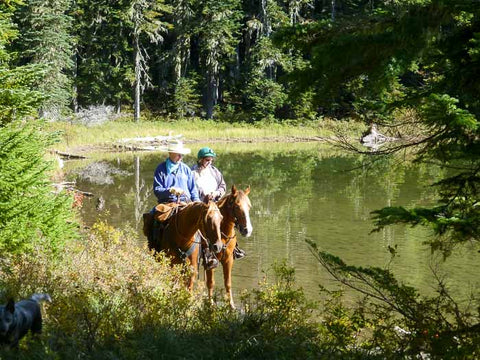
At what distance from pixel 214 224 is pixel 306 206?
10879 mm

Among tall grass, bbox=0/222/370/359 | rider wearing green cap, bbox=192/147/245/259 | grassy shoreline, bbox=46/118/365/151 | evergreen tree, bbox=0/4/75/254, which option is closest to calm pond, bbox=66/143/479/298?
tall grass, bbox=0/222/370/359

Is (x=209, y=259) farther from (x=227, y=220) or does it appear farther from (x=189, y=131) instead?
(x=189, y=131)

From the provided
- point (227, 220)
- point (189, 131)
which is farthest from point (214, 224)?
point (189, 131)

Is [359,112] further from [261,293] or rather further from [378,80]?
[261,293]

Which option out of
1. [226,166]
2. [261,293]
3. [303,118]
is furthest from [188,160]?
[261,293]

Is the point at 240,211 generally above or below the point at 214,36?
below

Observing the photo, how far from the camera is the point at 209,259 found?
31.1 ft

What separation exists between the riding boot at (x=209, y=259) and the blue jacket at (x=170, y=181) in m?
0.92

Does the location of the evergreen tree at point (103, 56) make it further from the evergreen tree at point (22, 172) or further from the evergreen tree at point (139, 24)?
the evergreen tree at point (22, 172)

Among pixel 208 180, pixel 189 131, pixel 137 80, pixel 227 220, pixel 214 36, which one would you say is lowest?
pixel 189 131

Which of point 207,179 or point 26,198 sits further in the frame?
point 207,179

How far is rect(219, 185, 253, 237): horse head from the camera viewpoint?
9.17m

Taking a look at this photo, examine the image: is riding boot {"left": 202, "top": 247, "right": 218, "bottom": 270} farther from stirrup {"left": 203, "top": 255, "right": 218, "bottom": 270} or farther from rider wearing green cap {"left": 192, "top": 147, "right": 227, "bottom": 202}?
rider wearing green cap {"left": 192, "top": 147, "right": 227, "bottom": 202}

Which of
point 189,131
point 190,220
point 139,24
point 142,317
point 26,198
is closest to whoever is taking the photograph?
point 142,317
